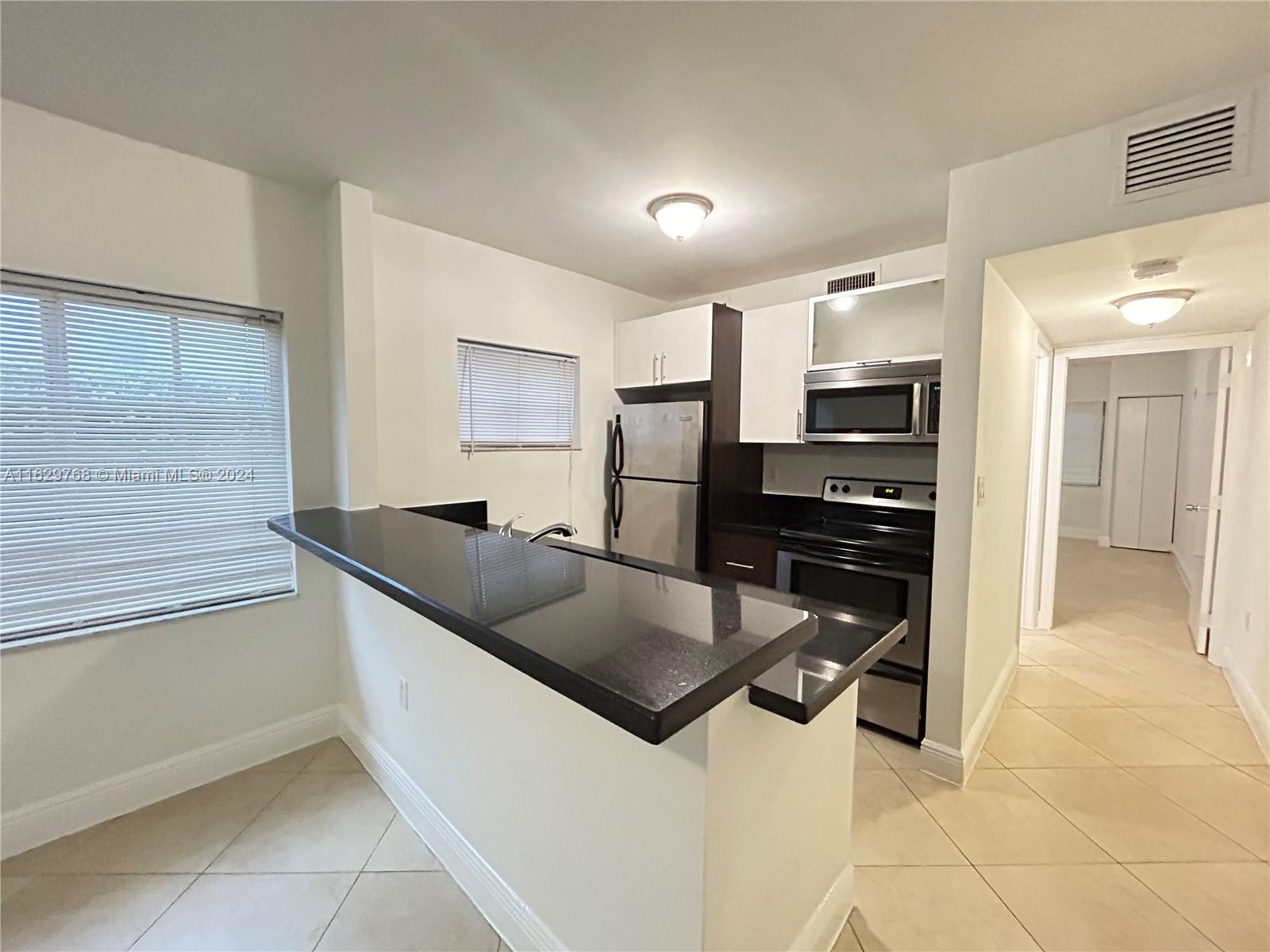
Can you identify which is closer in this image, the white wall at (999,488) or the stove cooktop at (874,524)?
the white wall at (999,488)

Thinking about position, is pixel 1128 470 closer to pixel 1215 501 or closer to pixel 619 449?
pixel 1215 501

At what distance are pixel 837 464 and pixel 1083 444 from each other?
19.9 ft

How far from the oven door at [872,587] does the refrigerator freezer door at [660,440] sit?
0.78 meters

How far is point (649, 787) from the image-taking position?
1.01m

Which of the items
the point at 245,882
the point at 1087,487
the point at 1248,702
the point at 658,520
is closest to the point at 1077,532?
the point at 1087,487

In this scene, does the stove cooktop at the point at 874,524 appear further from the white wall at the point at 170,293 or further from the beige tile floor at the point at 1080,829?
the white wall at the point at 170,293

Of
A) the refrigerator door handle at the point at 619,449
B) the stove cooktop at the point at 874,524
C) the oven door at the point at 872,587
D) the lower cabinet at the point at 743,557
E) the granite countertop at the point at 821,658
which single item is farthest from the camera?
the refrigerator door handle at the point at 619,449

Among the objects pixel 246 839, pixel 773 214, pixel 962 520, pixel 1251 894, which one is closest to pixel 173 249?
pixel 246 839

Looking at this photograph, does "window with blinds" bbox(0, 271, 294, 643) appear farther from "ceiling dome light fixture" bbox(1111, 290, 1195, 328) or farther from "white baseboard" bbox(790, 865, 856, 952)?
"ceiling dome light fixture" bbox(1111, 290, 1195, 328)

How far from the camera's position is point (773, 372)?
3.11 m

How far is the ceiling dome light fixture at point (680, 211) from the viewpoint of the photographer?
7.32 feet

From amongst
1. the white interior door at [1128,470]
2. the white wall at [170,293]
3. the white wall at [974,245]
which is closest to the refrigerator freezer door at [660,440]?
the white wall at [974,245]

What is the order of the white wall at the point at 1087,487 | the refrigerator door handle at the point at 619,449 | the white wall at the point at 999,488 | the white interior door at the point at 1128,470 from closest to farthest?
1. the white wall at the point at 999,488
2. the refrigerator door handle at the point at 619,449
3. the white interior door at the point at 1128,470
4. the white wall at the point at 1087,487

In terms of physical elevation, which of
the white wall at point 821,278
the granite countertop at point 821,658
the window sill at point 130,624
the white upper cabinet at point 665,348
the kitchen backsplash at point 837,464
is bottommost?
the window sill at point 130,624
